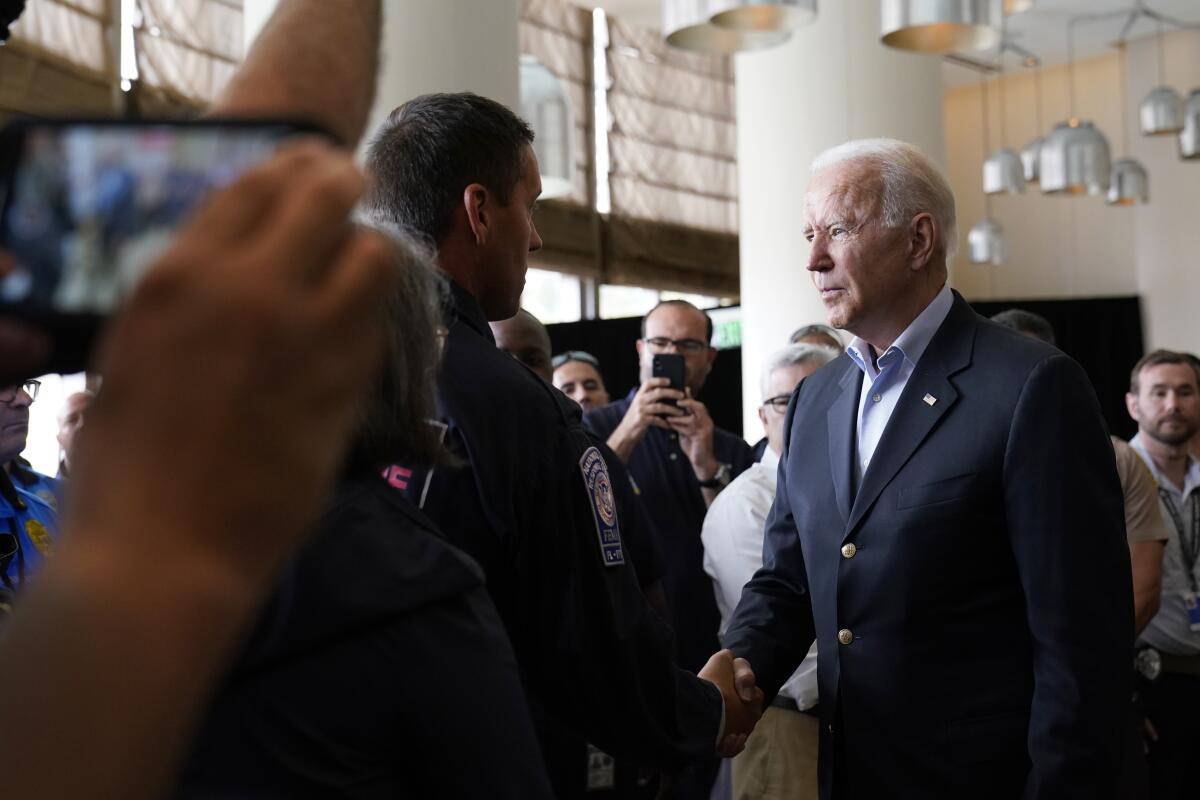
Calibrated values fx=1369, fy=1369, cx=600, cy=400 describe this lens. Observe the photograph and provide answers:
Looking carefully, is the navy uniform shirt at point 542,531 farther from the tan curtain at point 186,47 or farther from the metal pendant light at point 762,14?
the tan curtain at point 186,47

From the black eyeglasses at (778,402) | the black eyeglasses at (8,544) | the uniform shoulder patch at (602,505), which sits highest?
the black eyeglasses at (778,402)

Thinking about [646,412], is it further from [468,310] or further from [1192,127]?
[1192,127]

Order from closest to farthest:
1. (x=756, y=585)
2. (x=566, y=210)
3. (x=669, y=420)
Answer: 1. (x=756, y=585)
2. (x=669, y=420)
3. (x=566, y=210)

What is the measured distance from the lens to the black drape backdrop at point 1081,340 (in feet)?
37.9

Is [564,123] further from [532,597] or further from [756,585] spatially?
[532,597]

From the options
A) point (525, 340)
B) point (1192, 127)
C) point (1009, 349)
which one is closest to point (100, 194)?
point (1009, 349)

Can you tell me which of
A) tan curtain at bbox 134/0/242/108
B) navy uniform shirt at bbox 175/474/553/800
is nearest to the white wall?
tan curtain at bbox 134/0/242/108

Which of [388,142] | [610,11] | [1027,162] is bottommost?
[388,142]

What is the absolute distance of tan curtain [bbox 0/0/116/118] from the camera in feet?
24.6

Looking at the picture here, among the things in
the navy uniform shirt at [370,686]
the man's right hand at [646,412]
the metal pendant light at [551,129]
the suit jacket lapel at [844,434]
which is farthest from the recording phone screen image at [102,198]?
the metal pendant light at [551,129]

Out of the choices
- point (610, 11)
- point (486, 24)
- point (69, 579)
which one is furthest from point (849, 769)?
point (610, 11)

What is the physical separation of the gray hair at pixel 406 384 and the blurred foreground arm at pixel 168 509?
77 centimetres

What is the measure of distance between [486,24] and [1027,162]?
8.43 meters

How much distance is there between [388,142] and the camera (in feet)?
6.55
